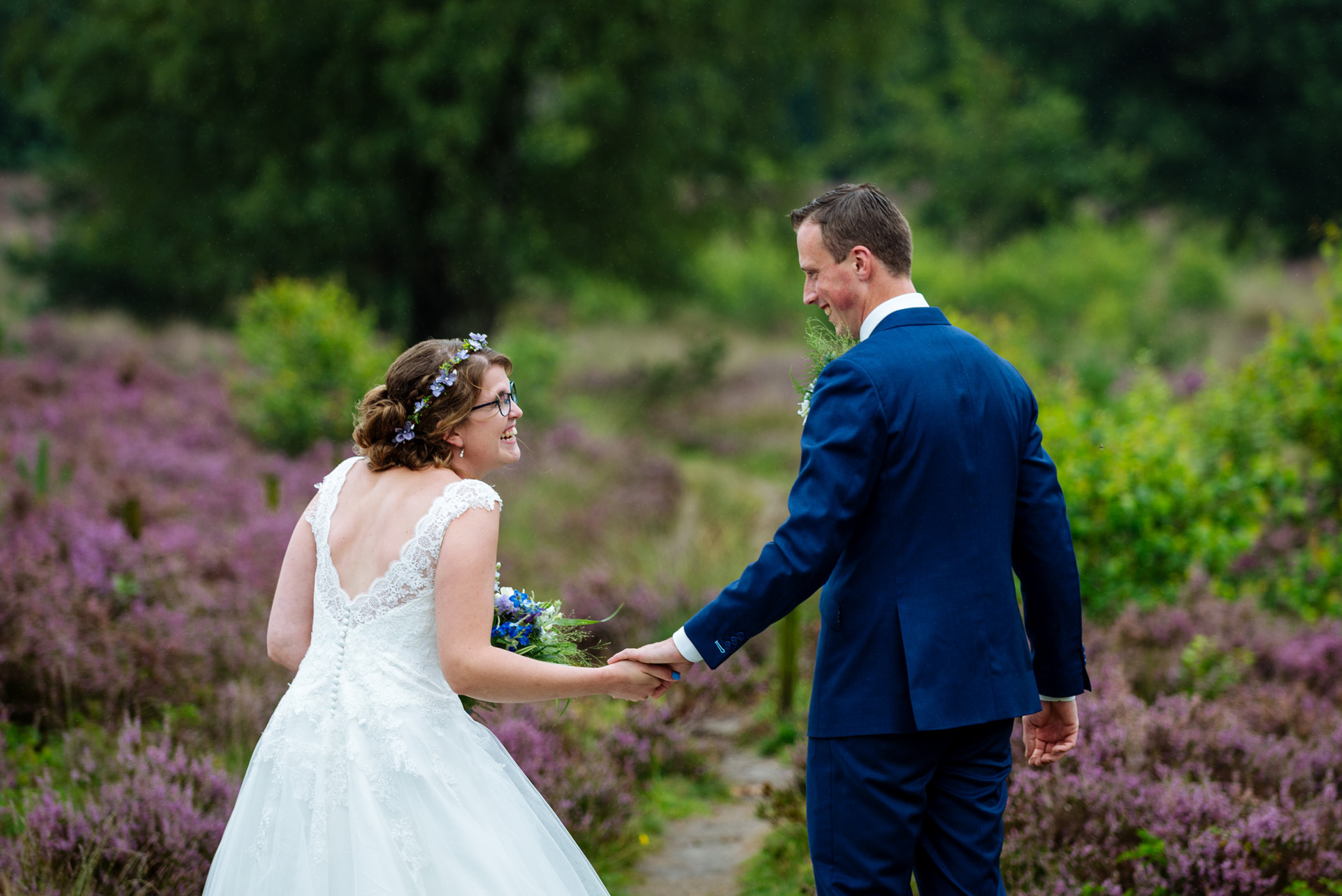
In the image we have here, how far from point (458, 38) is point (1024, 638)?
13.3 metres

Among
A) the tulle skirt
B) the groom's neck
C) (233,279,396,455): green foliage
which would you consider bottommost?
the tulle skirt

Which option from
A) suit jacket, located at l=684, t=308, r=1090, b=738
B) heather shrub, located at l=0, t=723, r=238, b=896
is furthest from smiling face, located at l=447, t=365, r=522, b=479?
heather shrub, located at l=0, t=723, r=238, b=896

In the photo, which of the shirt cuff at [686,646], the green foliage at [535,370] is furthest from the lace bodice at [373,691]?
the green foliage at [535,370]

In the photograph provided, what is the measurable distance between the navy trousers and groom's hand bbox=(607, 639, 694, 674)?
1.19 ft

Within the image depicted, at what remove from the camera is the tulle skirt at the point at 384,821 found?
2440 mm

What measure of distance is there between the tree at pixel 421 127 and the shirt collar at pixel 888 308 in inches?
488

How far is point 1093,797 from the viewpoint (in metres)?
3.78

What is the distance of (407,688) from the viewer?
2.59 meters

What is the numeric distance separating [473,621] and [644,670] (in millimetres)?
458

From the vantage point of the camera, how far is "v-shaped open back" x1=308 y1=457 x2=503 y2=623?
2.52m

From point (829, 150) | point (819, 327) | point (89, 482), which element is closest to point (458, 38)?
point (89, 482)

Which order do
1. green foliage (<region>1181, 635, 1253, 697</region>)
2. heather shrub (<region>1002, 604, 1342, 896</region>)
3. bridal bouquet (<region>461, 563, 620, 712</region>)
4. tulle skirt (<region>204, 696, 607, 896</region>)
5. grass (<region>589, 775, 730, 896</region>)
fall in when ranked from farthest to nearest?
green foliage (<region>1181, 635, 1253, 697</region>)
grass (<region>589, 775, 730, 896</region>)
heather shrub (<region>1002, 604, 1342, 896</region>)
bridal bouquet (<region>461, 563, 620, 712</region>)
tulle skirt (<region>204, 696, 607, 896</region>)

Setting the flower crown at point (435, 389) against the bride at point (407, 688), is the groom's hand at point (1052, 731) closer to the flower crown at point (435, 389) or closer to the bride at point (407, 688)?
the bride at point (407, 688)

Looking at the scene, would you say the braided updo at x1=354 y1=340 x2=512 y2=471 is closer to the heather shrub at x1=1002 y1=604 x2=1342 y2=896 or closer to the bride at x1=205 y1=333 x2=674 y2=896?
the bride at x1=205 y1=333 x2=674 y2=896
